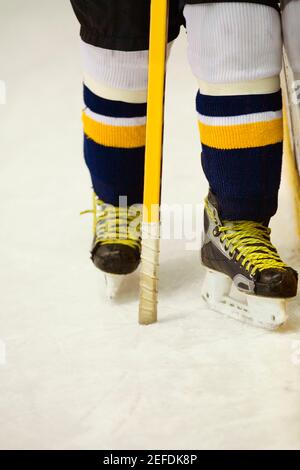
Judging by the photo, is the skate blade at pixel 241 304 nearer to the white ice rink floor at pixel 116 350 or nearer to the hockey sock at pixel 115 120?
the white ice rink floor at pixel 116 350

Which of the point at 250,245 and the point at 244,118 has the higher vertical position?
the point at 244,118

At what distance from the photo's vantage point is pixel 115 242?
1120 mm

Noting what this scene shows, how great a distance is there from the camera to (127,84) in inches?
41.7

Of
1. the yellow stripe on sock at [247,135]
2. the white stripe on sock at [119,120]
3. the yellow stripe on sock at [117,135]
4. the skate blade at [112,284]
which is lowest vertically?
the skate blade at [112,284]

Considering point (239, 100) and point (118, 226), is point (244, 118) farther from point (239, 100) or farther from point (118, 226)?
point (118, 226)

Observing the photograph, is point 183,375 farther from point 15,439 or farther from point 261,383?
point 15,439

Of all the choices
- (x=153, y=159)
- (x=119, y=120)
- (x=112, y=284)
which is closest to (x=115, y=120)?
(x=119, y=120)

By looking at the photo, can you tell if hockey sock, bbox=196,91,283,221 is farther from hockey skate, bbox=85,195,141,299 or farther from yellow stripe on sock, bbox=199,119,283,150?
hockey skate, bbox=85,195,141,299

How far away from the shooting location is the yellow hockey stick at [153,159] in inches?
37.5

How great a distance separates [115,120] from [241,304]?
29 cm

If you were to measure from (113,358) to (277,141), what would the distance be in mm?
325

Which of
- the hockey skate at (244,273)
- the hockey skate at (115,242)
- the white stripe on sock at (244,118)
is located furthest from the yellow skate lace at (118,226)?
the white stripe on sock at (244,118)

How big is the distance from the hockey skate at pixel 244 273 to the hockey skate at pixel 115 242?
0.10 m
